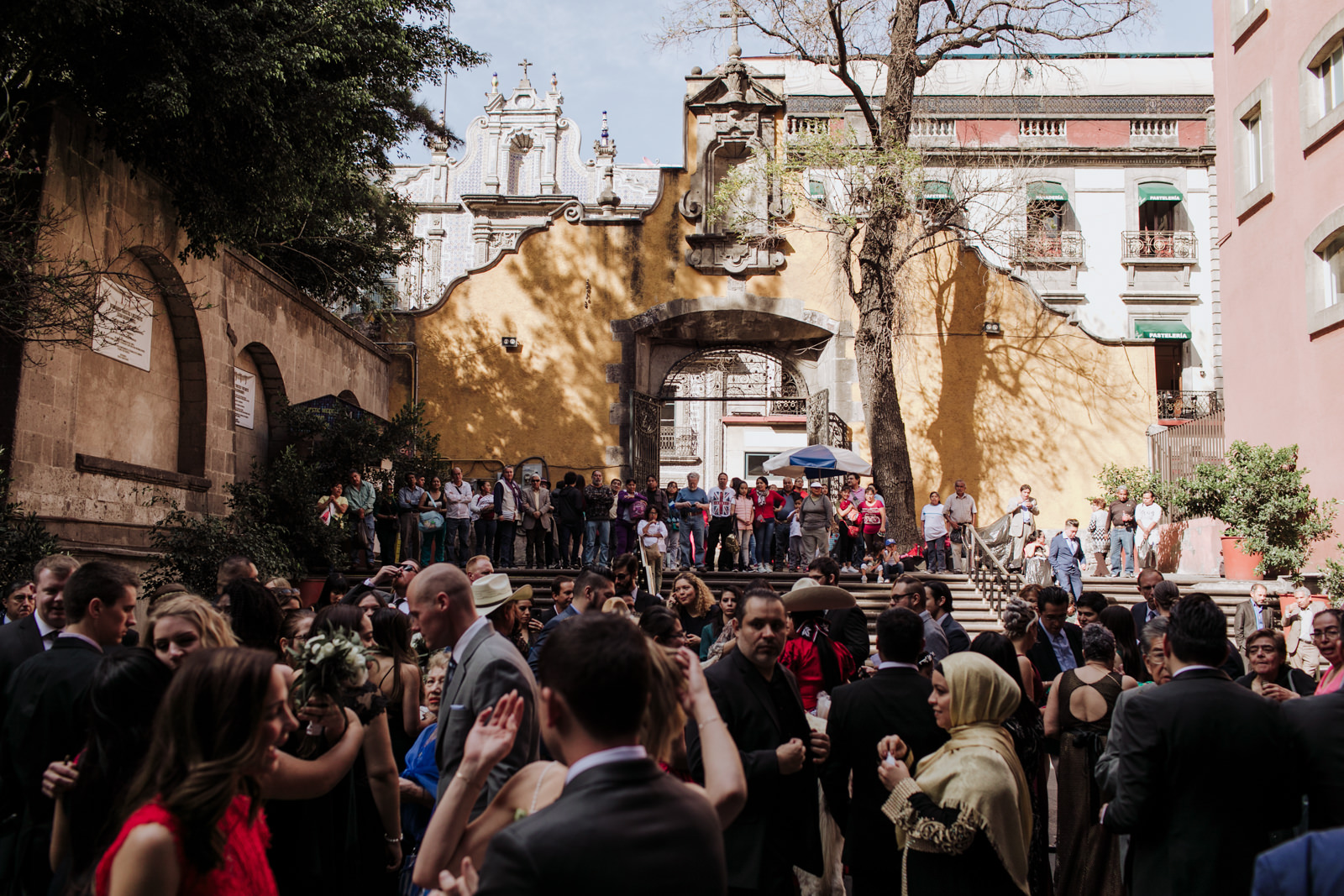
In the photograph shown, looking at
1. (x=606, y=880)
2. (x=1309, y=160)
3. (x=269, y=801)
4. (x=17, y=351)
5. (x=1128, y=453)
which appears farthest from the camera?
(x=1128, y=453)

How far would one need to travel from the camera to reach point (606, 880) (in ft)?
6.59

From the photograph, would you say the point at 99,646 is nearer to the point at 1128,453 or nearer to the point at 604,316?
Result: the point at 604,316

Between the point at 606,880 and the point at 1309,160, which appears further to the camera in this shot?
the point at 1309,160

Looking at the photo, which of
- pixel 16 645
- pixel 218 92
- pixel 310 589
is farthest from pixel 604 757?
pixel 310 589

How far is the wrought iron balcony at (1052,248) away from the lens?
25.4 meters

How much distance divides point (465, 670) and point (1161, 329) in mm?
32603

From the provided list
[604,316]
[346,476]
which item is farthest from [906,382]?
[346,476]

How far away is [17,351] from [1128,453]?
18.7 meters

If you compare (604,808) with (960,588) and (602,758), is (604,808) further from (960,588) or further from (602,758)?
(960,588)

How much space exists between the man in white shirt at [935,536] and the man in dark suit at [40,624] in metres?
14.9

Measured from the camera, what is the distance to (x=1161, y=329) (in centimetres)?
3225

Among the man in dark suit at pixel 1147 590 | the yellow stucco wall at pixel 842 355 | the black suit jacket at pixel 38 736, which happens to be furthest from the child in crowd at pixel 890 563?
the black suit jacket at pixel 38 736

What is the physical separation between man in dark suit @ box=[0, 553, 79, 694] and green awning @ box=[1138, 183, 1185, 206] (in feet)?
109

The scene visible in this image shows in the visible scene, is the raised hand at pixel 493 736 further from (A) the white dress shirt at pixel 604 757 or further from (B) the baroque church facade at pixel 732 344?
(B) the baroque church facade at pixel 732 344
